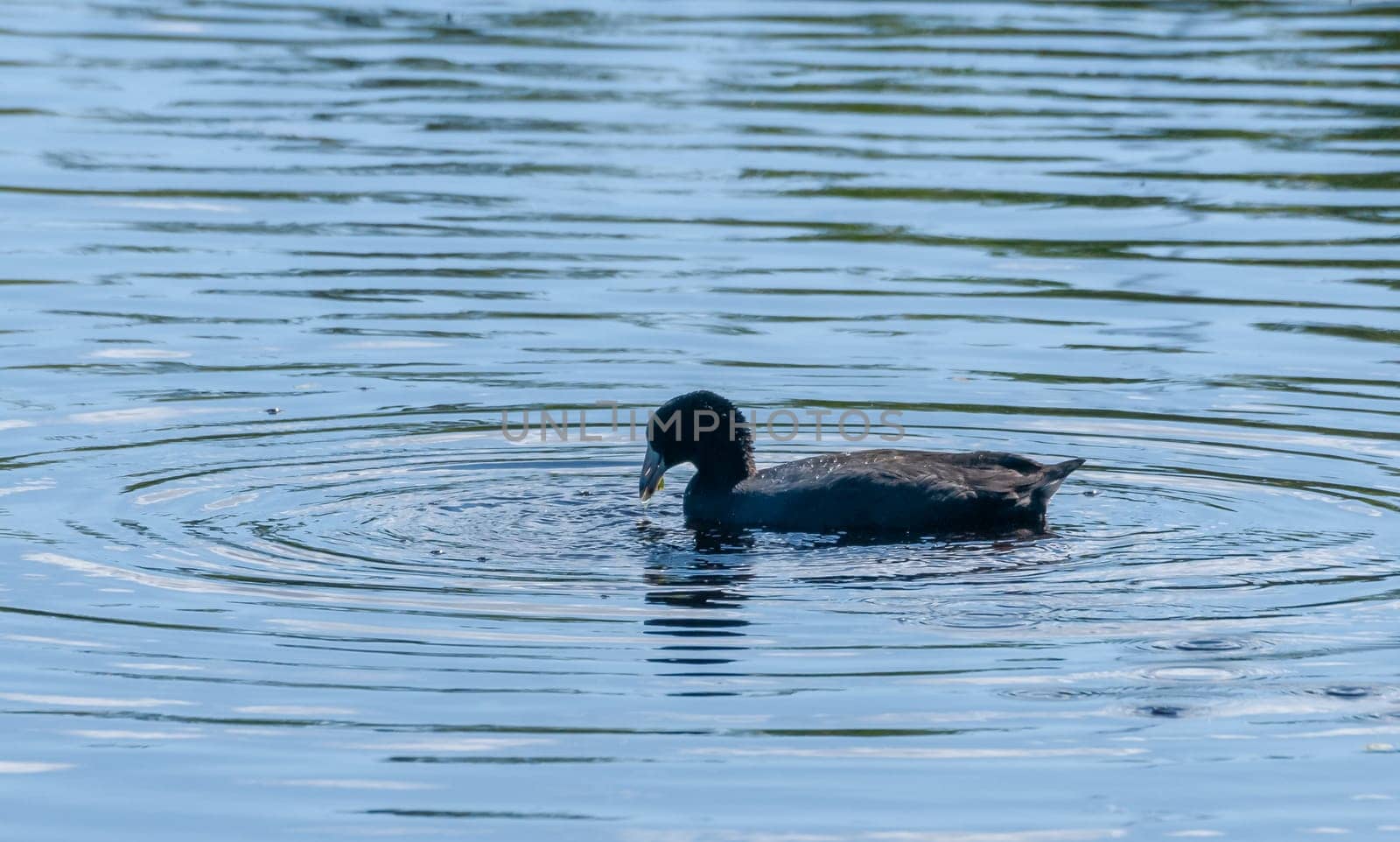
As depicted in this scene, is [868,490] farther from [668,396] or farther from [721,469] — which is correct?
[668,396]

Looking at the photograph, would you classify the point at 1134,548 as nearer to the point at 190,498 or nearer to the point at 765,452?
the point at 765,452

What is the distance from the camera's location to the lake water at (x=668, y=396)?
6.96 metres

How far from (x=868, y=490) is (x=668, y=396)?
2287mm

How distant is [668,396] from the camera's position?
11891 millimetres

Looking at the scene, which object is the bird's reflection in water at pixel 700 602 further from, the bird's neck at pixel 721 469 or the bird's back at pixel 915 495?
the bird's neck at pixel 721 469

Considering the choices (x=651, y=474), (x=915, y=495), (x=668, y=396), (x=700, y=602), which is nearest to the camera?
(x=700, y=602)

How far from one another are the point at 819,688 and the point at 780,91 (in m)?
13.1

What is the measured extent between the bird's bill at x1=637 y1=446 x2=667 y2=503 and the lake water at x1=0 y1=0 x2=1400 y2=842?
0.25 m

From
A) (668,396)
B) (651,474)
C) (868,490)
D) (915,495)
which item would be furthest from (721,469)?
(668,396)

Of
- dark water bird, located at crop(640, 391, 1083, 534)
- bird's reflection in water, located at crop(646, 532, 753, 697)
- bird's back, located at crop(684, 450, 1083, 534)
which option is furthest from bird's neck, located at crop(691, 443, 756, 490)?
bird's reflection in water, located at crop(646, 532, 753, 697)

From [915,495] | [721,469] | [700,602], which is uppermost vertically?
[721,469]

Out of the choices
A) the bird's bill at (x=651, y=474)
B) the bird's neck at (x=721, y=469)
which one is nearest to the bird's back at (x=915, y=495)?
the bird's neck at (x=721, y=469)

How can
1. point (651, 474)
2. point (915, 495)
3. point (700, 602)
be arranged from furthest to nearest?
point (651, 474), point (915, 495), point (700, 602)

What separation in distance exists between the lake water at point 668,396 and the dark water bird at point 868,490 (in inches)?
9.2
